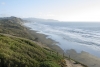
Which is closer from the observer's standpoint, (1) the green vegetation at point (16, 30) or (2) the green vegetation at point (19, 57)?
(2) the green vegetation at point (19, 57)

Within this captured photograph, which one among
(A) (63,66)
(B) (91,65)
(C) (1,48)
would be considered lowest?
(B) (91,65)

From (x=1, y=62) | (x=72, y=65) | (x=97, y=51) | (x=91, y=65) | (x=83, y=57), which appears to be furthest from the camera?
(x=97, y=51)

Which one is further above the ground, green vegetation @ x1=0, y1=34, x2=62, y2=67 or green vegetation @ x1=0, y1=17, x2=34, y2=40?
green vegetation @ x1=0, y1=34, x2=62, y2=67

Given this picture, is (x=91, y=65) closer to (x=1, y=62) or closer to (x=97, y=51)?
(x=97, y=51)

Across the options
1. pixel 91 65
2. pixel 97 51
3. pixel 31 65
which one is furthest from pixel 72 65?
pixel 97 51

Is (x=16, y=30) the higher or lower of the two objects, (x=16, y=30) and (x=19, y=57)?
the lower

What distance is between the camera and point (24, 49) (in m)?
26.1

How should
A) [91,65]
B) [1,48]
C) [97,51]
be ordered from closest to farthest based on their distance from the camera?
1. [1,48]
2. [91,65]
3. [97,51]

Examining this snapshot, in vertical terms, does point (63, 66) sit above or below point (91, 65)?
above

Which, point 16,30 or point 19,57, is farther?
point 16,30

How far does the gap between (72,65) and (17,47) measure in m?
10.9

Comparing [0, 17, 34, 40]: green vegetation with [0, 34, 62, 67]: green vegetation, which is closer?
[0, 34, 62, 67]: green vegetation

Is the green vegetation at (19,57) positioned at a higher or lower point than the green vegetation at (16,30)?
higher

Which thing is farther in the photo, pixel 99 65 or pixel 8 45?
pixel 99 65
